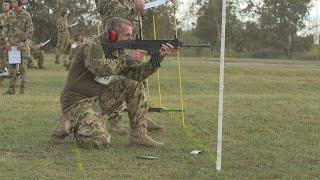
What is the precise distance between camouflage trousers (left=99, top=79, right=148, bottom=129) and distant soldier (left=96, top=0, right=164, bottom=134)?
2.24 feet

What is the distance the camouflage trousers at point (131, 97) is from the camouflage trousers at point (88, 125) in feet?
0.63

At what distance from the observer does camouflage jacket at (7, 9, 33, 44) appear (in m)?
13.6

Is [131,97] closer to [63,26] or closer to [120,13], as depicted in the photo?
[120,13]

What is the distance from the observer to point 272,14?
61.2m

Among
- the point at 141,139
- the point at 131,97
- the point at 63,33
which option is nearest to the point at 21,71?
the point at 131,97

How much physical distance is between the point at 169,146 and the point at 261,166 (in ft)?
4.55

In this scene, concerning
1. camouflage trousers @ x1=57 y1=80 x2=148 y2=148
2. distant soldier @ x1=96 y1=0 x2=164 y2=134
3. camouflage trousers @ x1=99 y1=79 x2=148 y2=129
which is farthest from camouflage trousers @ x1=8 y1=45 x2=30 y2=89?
camouflage trousers @ x1=99 y1=79 x2=148 y2=129

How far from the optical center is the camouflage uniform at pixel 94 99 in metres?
6.63

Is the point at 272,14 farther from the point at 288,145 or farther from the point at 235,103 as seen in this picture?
the point at 288,145

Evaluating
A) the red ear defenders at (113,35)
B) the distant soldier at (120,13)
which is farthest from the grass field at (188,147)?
the red ear defenders at (113,35)

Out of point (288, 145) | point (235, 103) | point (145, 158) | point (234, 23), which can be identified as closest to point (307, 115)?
point (235, 103)

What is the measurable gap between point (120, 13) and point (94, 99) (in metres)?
1.53

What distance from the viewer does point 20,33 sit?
45.1 ft

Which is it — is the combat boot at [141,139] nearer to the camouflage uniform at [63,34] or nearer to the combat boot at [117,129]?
the combat boot at [117,129]
